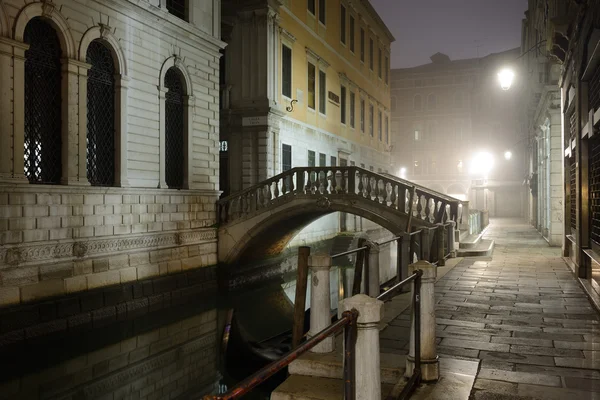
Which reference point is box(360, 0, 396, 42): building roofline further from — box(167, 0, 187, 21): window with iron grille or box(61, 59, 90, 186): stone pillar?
box(61, 59, 90, 186): stone pillar

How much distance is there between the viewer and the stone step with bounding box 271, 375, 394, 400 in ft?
15.3

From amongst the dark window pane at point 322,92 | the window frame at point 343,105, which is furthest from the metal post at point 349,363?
the window frame at point 343,105

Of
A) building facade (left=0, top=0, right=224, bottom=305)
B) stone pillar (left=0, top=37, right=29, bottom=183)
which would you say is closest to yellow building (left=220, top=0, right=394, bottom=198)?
building facade (left=0, top=0, right=224, bottom=305)

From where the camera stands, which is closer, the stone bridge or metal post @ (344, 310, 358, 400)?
metal post @ (344, 310, 358, 400)

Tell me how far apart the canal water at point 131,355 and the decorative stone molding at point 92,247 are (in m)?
0.99

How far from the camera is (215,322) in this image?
13516 millimetres

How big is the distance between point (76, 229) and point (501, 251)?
11.8m

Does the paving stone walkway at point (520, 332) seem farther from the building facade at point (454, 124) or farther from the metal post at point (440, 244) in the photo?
the building facade at point (454, 124)

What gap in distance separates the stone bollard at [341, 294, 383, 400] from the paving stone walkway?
145cm

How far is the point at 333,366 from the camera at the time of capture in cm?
508

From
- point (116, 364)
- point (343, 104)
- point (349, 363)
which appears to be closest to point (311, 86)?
point (343, 104)

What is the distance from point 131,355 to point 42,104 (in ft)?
18.4

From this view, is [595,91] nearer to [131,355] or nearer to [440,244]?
[440,244]

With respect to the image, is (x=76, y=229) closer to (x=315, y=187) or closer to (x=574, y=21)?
(x=315, y=187)
